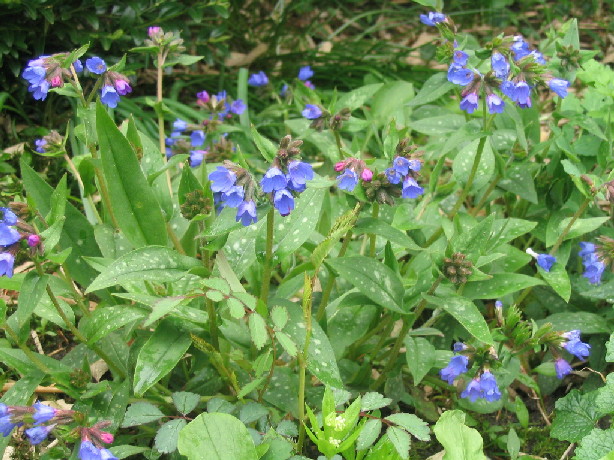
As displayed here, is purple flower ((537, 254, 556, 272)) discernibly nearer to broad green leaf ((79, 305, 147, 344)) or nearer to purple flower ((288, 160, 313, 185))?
purple flower ((288, 160, 313, 185))

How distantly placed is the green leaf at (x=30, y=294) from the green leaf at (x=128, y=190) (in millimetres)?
345

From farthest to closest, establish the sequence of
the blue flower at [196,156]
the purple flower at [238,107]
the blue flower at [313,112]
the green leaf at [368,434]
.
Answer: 1. the purple flower at [238,107]
2. the blue flower at [196,156]
3. the blue flower at [313,112]
4. the green leaf at [368,434]

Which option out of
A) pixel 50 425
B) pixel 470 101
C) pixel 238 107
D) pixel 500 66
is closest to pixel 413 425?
pixel 50 425

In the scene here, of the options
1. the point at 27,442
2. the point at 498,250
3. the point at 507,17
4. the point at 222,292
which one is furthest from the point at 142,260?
the point at 507,17

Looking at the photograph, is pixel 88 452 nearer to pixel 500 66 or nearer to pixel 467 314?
pixel 467 314

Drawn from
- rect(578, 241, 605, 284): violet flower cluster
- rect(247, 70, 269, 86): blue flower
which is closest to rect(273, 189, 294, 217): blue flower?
rect(578, 241, 605, 284): violet flower cluster

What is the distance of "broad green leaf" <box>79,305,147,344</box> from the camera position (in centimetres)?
205

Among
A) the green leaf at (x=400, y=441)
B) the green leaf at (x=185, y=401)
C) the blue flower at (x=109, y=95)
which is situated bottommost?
the green leaf at (x=400, y=441)

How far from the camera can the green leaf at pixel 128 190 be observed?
6.88ft

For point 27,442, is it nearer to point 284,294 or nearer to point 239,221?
point 284,294

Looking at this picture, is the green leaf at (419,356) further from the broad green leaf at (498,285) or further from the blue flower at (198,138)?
the blue flower at (198,138)

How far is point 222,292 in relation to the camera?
1.80 metres

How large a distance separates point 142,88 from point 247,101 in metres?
0.62

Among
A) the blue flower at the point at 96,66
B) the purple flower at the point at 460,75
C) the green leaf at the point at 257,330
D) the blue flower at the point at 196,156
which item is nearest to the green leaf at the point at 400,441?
the green leaf at the point at 257,330
